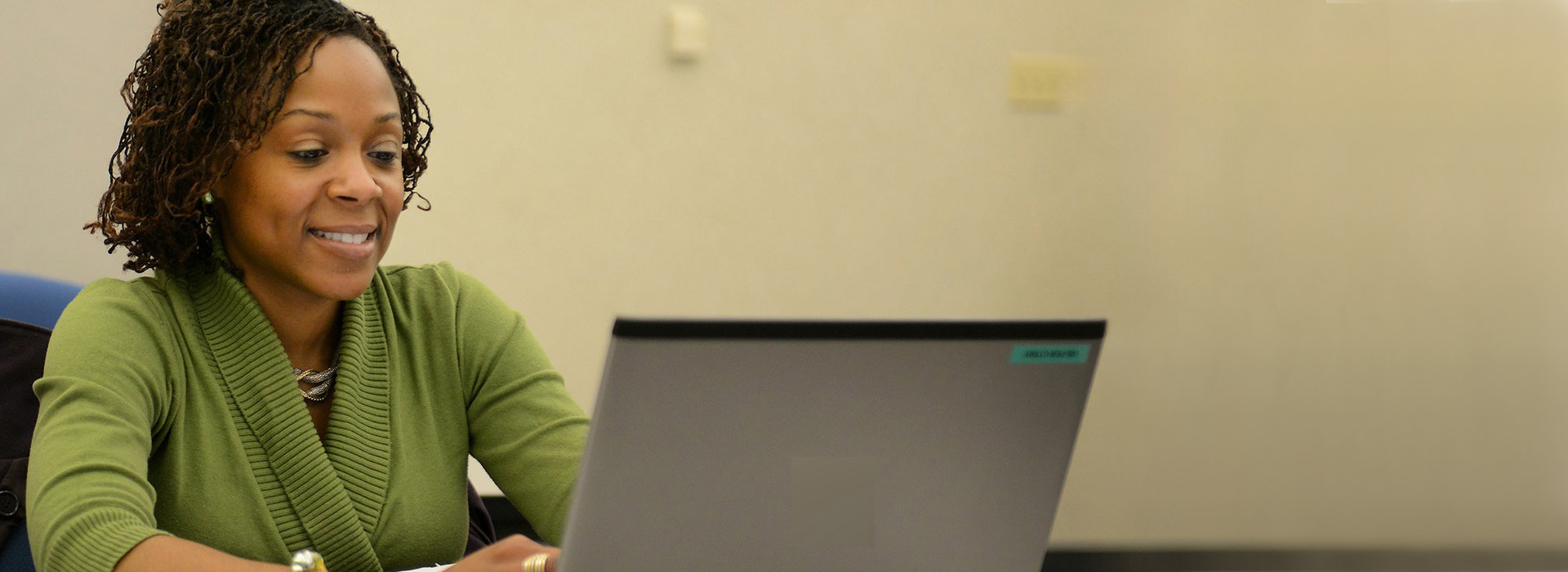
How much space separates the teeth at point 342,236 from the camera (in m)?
1.10

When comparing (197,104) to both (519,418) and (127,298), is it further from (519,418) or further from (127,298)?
(519,418)

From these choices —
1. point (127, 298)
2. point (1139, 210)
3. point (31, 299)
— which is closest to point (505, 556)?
point (127, 298)

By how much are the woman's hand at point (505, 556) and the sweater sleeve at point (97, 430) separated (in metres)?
0.25

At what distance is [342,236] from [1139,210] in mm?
2230

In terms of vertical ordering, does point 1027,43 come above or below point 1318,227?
above

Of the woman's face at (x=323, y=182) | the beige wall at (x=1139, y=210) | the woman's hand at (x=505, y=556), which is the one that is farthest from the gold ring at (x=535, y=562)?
the beige wall at (x=1139, y=210)

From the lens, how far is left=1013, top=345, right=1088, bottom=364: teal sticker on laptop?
2.44 ft

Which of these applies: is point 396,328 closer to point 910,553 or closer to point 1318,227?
point 910,553

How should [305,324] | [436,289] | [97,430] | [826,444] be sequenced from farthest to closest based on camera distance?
[436,289], [305,324], [97,430], [826,444]

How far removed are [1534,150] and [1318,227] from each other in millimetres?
542

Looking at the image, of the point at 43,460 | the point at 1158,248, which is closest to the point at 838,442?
the point at 43,460

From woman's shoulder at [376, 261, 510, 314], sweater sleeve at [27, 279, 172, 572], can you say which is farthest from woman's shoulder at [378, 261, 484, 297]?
sweater sleeve at [27, 279, 172, 572]

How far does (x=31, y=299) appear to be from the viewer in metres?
1.22

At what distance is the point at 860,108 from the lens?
2.72m
